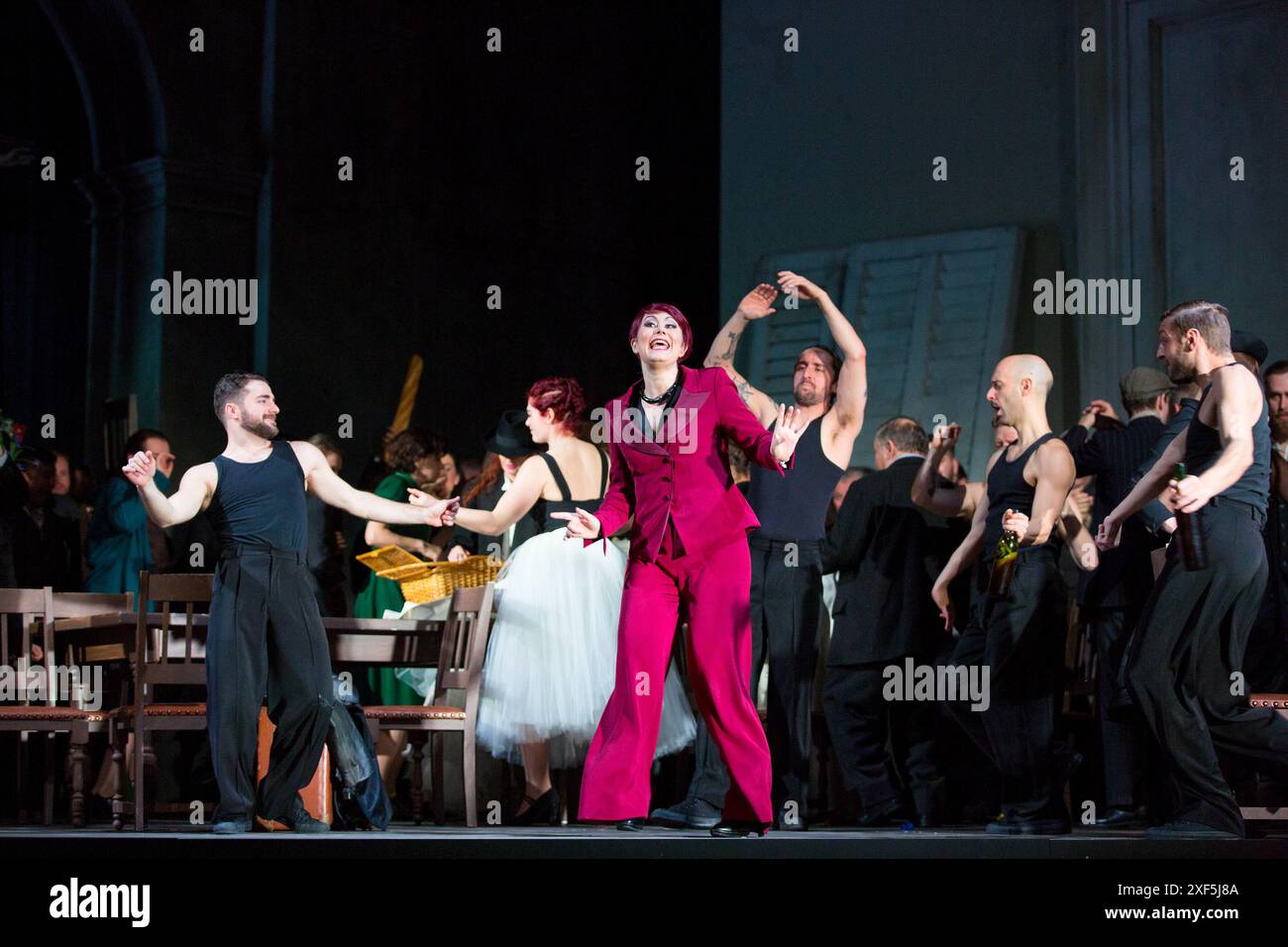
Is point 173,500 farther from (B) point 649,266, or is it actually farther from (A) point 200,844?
(B) point 649,266

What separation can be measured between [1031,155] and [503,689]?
478 centimetres

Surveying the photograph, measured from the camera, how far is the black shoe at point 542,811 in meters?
6.39

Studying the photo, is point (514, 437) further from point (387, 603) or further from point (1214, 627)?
point (1214, 627)

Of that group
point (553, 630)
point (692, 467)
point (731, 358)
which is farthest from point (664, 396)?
point (553, 630)

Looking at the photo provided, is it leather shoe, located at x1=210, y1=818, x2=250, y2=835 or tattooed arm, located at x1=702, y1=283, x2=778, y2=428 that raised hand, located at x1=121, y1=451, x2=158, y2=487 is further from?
tattooed arm, located at x1=702, y1=283, x2=778, y2=428

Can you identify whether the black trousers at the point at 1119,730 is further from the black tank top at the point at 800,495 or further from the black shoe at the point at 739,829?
the black shoe at the point at 739,829

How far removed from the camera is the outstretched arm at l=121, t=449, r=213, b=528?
5305 mm

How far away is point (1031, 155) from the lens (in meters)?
9.61

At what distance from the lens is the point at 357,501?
5.74m

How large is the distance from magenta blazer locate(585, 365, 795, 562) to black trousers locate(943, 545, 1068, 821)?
1212mm

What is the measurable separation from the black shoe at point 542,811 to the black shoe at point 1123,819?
1908 millimetres

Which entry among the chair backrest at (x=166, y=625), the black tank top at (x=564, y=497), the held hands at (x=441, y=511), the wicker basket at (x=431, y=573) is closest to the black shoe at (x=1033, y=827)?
the black tank top at (x=564, y=497)
